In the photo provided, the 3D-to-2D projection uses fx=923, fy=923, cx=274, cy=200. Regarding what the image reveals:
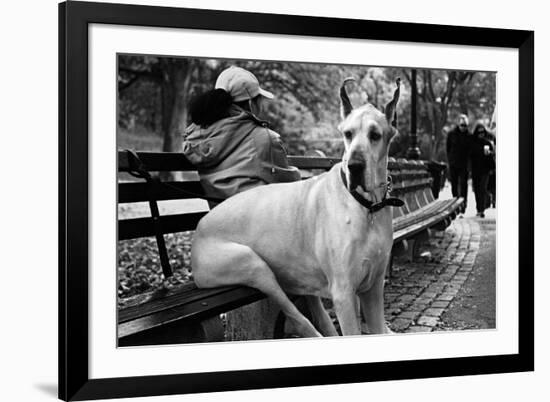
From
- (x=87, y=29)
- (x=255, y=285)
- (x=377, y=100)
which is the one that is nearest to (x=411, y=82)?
(x=377, y=100)

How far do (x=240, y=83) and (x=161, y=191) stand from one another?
83cm

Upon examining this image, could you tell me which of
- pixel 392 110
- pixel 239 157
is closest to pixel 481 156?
pixel 392 110

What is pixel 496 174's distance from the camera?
6387 millimetres

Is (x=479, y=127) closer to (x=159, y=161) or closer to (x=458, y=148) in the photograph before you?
(x=458, y=148)

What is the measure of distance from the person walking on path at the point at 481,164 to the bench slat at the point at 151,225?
6.31 ft

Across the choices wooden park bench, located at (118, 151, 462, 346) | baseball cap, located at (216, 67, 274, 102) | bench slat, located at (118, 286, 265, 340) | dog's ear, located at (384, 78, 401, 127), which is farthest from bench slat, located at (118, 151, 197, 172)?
dog's ear, located at (384, 78, 401, 127)

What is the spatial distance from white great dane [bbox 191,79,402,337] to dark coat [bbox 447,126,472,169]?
56 centimetres

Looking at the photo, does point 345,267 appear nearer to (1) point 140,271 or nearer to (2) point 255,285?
(2) point 255,285

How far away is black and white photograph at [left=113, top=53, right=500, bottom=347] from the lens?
5395 mm

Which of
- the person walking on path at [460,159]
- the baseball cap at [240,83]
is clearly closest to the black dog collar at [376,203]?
the person walking on path at [460,159]

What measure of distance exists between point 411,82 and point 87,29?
7.07ft

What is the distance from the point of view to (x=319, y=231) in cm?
586

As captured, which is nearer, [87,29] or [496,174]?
[87,29]

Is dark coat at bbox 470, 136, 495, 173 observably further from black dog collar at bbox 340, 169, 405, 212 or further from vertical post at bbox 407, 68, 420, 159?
black dog collar at bbox 340, 169, 405, 212
